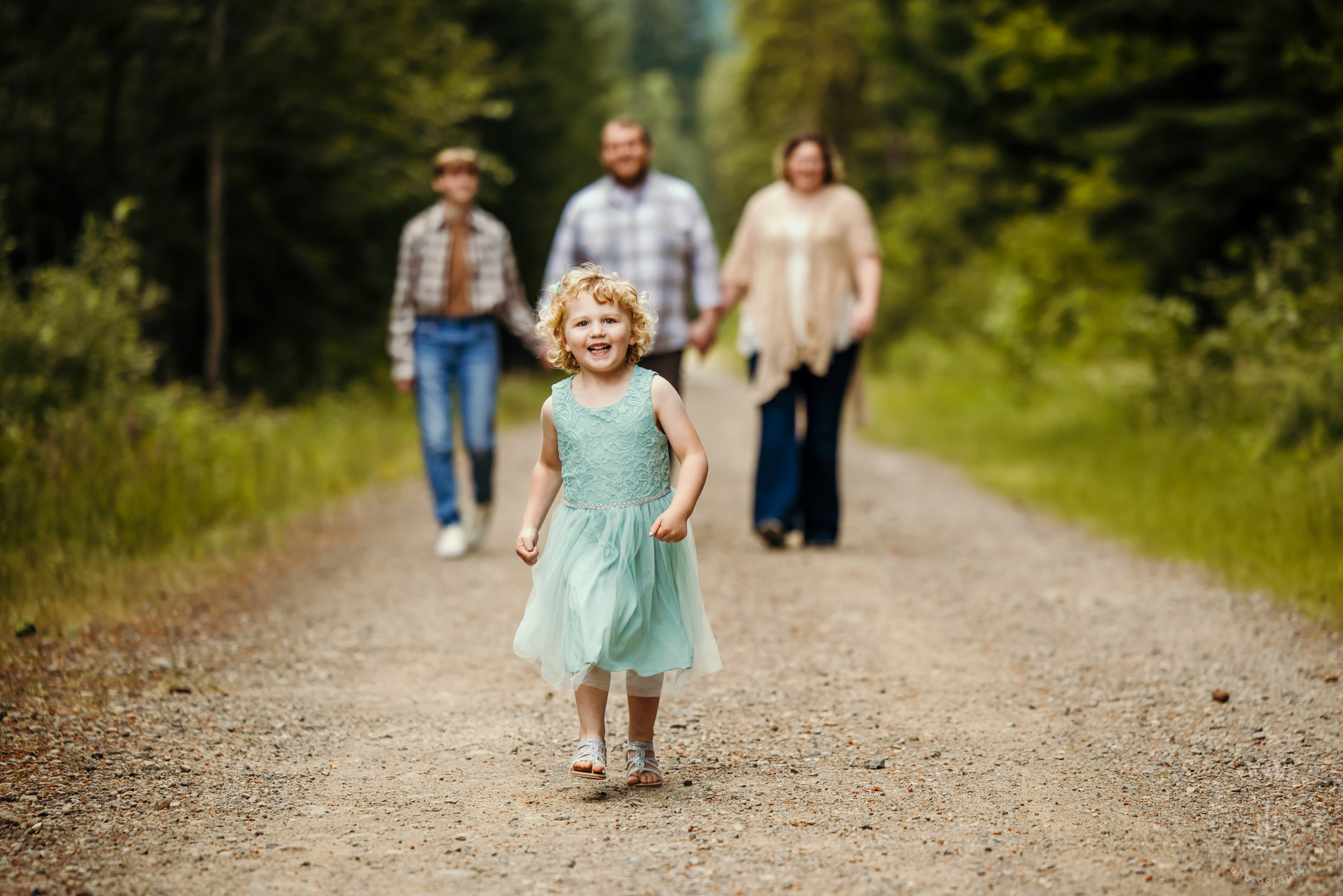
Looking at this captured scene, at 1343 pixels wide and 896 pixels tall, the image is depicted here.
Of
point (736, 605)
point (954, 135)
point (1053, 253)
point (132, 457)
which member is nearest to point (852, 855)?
point (736, 605)

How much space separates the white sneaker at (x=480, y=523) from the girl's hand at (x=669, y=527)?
13.9 feet

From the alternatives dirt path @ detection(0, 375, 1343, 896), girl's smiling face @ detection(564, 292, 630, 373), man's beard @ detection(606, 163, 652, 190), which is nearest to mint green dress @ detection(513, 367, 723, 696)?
girl's smiling face @ detection(564, 292, 630, 373)

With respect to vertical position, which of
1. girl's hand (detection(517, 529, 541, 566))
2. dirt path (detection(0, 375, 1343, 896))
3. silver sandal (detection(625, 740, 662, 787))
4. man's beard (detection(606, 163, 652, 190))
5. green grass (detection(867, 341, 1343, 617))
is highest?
man's beard (detection(606, 163, 652, 190))

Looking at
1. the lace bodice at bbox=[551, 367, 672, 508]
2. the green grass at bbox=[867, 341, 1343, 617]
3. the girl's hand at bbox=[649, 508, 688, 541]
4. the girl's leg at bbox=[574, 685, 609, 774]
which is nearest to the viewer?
the girl's hand at bbox=[649, 508, 688, 541]

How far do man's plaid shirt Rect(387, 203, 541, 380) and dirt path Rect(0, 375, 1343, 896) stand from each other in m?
1.59

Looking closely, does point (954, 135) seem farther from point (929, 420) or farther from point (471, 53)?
point (471, 53)

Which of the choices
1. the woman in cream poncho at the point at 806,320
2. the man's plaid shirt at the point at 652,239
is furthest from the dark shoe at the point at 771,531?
the man's plaid shirt at the point at 652,239

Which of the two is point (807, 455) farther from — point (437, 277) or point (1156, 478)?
point (1156, 478)

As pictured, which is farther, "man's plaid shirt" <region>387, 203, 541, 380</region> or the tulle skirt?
"man's plaid shirt" <region>387, 203, 541, 380</region>

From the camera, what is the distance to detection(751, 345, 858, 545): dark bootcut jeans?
7.36 meters

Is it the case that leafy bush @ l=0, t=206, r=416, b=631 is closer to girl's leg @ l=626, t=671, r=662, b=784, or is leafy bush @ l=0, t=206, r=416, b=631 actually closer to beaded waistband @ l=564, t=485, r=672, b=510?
beaded waistband @ l=564, t=485, r=672, b=510

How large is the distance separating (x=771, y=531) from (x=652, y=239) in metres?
1.77

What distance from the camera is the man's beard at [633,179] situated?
7023mm

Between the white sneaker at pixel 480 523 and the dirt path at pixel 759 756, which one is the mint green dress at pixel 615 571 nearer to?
the dirt path at pixel 759 756
